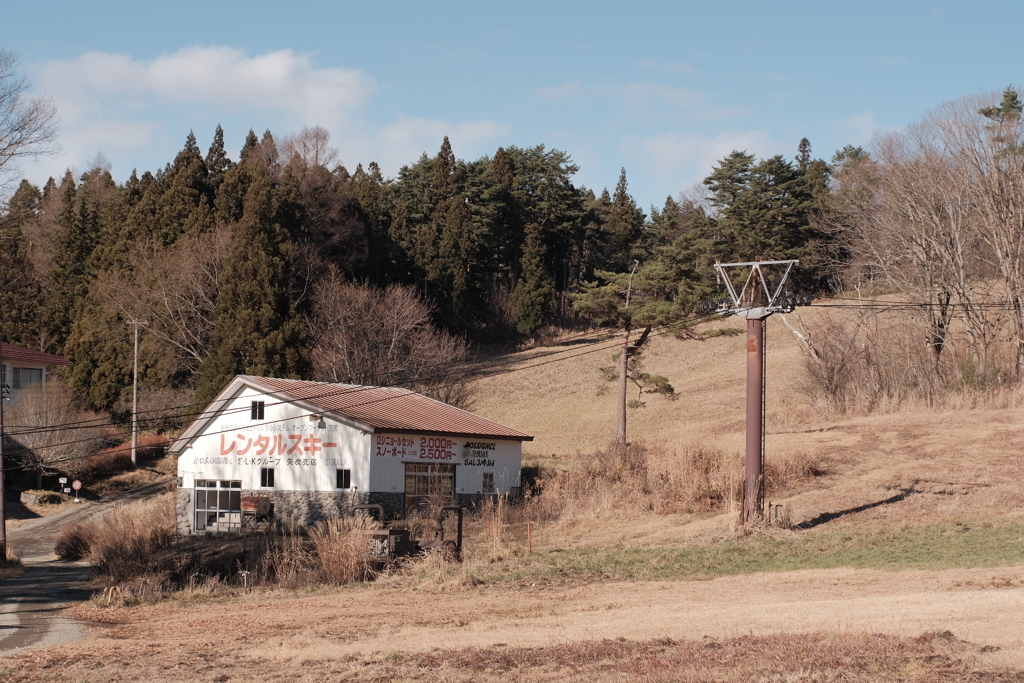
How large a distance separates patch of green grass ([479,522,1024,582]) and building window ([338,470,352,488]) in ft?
40.8

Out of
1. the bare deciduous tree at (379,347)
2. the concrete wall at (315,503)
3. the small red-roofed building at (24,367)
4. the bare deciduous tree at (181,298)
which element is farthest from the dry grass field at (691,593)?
the small red-roofed building at (24,367)

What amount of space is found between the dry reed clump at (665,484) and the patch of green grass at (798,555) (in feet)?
16.7

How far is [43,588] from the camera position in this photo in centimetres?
2444

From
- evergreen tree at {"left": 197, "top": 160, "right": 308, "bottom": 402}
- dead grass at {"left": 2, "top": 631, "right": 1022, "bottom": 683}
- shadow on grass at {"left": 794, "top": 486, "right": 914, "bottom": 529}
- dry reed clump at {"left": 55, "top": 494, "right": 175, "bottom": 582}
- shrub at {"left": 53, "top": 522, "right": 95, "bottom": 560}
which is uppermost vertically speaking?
evergreen tree at {"left": 197, "top": 160, "right": 308, "bottom": 402}

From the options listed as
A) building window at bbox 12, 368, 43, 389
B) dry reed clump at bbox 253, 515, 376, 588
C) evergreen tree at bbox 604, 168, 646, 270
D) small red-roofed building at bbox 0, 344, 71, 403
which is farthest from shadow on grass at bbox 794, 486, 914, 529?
evergreen tree at bbox 604, 168, 646, 270

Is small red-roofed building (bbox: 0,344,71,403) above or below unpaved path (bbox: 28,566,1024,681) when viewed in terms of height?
above

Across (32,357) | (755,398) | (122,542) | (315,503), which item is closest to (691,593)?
(755,398)

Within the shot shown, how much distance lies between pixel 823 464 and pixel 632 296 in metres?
13.4

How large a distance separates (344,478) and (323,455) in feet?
3.86

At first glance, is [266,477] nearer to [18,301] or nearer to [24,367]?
[24,367]

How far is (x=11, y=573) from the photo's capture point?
27.2 m

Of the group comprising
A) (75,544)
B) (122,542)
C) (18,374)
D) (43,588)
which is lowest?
(75,544)

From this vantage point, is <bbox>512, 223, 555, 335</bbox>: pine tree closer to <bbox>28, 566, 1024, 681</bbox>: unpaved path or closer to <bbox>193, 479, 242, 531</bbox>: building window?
<bbox>193, 479, 242, 531</bbox>: building window

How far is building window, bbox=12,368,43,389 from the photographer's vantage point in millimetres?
52750
